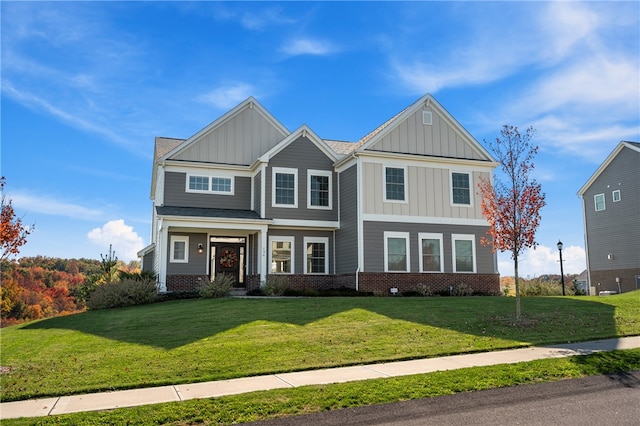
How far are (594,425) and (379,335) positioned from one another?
6.25 m

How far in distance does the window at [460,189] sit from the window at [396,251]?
10.5 feet

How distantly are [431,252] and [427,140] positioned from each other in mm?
5253

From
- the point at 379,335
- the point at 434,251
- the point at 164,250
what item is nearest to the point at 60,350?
the point at 379,335

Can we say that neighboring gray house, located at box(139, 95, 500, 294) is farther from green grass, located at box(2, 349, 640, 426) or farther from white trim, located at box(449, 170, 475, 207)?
green grass, located at box(2, 349, 640, 426)

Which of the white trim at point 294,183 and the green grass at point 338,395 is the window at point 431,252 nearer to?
the white trim at point 294,183

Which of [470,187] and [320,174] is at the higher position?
[320,174]

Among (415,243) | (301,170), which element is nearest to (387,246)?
(415,243)

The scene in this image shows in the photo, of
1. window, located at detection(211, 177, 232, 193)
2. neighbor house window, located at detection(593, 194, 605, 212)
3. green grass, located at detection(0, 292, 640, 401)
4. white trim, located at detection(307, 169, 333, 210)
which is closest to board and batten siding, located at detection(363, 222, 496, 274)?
white trim, located at detection(307, 169, 333, 210)

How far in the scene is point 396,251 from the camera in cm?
2344

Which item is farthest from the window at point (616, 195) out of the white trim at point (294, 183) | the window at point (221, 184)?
the window at point (221, 184)

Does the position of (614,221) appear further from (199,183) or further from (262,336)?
(262,336)

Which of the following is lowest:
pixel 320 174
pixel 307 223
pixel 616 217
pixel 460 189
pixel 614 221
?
pixel 307 223

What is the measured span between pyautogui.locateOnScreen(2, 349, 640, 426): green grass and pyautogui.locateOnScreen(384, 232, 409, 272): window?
43.2 feet

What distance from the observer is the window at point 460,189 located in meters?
24.8
